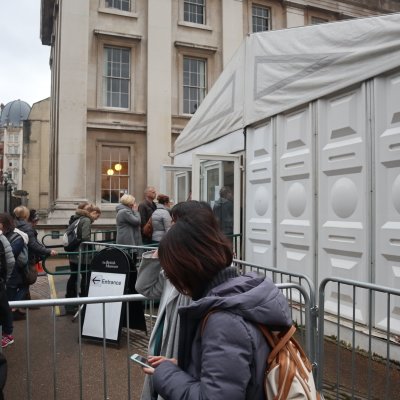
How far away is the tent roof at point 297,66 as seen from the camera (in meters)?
4.47

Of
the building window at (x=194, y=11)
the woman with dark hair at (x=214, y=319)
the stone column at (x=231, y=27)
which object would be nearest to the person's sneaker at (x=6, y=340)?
the woman with dark hair at (x=214, y=319)

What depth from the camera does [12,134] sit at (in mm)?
93375

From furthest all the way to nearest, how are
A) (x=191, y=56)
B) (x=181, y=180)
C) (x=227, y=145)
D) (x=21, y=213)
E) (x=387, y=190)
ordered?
1. (x=191, y=56)
2. (x=181, y=180)
3. (x=227, y=145)
4. (x=21, y=213)
5. (x=387, y=190)

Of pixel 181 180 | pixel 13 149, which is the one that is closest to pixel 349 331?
pixel 181 180

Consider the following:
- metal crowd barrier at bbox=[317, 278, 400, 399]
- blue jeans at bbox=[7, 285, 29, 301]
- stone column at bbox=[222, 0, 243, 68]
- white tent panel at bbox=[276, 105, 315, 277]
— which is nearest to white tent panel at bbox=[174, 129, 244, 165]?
white tent panel at bbox=[276, 105, 315, 277]

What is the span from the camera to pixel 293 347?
1618 millimetres

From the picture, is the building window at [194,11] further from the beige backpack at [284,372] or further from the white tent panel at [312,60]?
the beige backpack at [284,372]

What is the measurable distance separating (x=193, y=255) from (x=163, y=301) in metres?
Result: 0.55

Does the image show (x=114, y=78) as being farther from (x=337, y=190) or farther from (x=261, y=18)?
(x=337, y=190)

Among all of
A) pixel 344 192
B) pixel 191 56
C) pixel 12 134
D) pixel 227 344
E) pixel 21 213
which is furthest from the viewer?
pixel 12 134

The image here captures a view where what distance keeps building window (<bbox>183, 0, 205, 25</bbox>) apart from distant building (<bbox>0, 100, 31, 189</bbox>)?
78307mm

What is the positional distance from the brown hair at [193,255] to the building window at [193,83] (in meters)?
17.5

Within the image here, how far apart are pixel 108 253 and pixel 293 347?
4208mm

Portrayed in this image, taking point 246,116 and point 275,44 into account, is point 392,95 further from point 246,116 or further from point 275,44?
point 246,116
